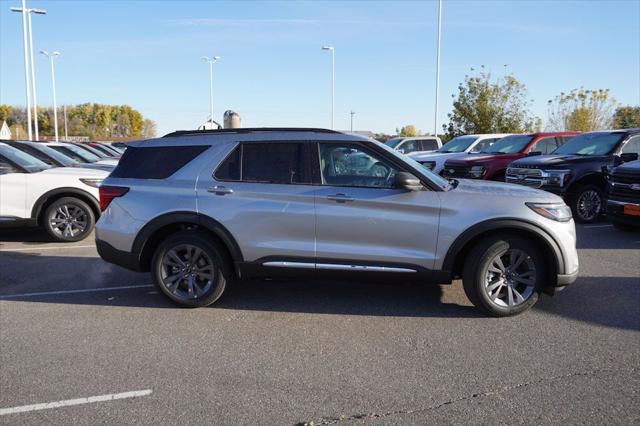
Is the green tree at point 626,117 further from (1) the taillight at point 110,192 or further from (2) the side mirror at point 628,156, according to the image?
(1) the taillight at point 110,192

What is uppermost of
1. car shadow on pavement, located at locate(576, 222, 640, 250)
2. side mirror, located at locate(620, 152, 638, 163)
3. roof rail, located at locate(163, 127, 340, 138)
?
roof rail, located at locate(163, 127, 340, 138)

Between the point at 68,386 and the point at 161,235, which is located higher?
the point at 161,235

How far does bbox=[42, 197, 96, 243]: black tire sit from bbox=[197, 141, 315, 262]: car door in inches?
183

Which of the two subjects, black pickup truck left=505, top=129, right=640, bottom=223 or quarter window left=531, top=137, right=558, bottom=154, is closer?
black pickup truck left=505, top=129, right=640, bottom=223

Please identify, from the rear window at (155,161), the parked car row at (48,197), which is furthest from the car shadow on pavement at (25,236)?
the rear window at (155,161)

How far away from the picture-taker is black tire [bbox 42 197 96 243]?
28.2 ft

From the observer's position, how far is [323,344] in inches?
169

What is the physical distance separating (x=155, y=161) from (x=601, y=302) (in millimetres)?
4811

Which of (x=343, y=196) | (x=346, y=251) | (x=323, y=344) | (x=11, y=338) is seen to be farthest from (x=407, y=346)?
(x=11, y=338)

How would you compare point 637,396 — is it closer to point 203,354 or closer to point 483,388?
point 483,388

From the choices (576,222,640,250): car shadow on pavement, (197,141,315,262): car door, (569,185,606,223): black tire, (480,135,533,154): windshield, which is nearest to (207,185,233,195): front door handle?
(197,141,315,262): car door

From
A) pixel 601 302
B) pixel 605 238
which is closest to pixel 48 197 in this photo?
pixel 601 302

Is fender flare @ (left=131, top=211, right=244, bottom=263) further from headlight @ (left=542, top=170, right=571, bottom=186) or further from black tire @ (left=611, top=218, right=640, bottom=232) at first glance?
headlight @ (left=542, top=170, right=571, bottom=186)

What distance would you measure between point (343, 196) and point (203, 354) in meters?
1.87
